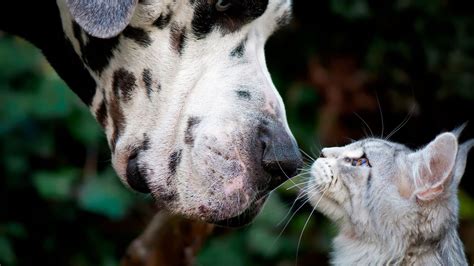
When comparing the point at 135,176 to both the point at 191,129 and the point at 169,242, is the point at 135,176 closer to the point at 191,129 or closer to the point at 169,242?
the point at 191,129

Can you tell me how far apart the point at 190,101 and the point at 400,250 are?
0.94 metres

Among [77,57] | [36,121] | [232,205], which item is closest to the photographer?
[232,205]

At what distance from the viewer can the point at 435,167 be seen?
3535 mm

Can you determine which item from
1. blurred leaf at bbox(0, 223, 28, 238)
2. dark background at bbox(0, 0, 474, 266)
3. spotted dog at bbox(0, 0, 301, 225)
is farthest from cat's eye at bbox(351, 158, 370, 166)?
blurred leaf at bbox(0, 223, 28, 238)

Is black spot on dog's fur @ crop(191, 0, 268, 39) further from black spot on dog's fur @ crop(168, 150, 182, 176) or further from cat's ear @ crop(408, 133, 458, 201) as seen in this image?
cat's ear @ crop(408, 133, 458, 201)

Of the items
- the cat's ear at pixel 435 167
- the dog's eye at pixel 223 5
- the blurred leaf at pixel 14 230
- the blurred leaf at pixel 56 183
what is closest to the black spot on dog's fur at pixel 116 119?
the dog's eye at pixel 223 5

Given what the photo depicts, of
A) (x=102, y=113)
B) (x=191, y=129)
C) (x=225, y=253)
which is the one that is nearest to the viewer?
(x=191, y=129)

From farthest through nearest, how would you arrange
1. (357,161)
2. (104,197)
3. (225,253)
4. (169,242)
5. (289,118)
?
1. (289,118)
2. (225,253)
3. (104,197)
4. (169,242)
5. (357,161)

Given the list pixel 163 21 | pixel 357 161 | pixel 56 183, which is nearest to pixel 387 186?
pixel 357 161

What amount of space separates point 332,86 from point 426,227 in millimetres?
2990

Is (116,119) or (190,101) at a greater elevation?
(190,101)

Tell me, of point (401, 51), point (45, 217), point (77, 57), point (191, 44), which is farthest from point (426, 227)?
point (45, 217)

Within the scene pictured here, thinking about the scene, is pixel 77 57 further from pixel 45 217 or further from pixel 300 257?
pixel 300 257

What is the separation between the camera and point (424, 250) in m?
3.63
